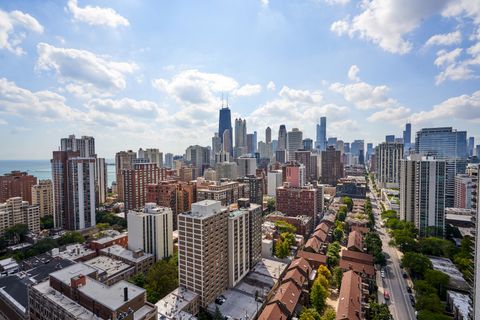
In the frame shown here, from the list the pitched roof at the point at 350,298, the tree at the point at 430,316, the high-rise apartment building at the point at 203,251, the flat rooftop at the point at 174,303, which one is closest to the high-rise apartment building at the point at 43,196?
the flat rooftop at the point at 174,303

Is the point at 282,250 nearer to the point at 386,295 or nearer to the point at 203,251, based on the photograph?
the point at 386,295

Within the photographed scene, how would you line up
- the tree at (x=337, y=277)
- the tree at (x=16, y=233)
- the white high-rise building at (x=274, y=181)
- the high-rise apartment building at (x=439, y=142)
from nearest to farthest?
the tree at (x=337, y=277) < the tree at (x=16, y=233) < the white high-rise building at (x=274, y=181) < the high-rise apartment building at (x=439, y=142)

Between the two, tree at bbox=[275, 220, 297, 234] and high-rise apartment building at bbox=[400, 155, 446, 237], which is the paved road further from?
tree at bbox=[275, 220, 297, 234]

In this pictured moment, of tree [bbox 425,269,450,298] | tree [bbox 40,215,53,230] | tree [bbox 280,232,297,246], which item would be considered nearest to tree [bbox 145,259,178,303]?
tree [bbox 280,232,297,246]

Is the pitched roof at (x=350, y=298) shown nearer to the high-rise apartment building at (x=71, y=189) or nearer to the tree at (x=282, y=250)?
the tree at (x=282, y=250)

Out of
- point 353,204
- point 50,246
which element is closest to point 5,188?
point 50,246

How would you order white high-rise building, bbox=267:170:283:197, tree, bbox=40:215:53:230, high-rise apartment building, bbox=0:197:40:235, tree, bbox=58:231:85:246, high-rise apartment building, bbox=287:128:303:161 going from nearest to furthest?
tree, bbox=58:231:85:246
high-rise apartment building, bbox=0:197:40:235
tree, bbox=40:215:53:230
white high-rise building, bbox=267:170:283:197
high-rise apartment building, bbox=287:128:303:161

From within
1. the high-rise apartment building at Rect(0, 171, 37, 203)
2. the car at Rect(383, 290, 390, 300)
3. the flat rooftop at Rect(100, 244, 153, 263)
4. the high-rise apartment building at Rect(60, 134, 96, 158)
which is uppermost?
the high-rise apartment building at Rect(60, 134, 96, 158)

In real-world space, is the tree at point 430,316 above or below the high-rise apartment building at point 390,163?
below
